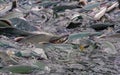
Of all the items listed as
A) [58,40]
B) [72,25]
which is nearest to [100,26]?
[72,25]

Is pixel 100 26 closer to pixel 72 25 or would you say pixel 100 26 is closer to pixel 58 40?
pixel 72 25

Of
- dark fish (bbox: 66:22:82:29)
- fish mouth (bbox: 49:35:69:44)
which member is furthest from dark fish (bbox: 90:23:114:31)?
fish mouth (bbox: 49:35:69:44)

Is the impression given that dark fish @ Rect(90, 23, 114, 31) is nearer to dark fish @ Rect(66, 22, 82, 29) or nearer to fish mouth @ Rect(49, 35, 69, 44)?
dark fish @ Rect(66, 22, 82, 29)

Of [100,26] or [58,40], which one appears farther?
[100,26]

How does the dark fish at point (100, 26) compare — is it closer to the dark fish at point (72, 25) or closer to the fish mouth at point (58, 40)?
the dark fish at point (72, 25)

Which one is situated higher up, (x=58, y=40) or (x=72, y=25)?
(x=72, y=25)

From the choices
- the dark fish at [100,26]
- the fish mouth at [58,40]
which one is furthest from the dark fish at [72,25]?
the fish mouth at [58,40]

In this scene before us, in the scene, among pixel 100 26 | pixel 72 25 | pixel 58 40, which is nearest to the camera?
pixel 58 40

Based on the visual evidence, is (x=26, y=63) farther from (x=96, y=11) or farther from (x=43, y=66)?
(x=96, y=11)

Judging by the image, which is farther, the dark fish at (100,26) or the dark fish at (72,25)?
the dark fish at (72,25)

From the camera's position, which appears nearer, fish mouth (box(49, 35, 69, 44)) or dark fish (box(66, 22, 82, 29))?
fish mouth (box(49, 35, 69, 44))

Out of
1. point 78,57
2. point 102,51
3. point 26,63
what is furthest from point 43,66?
point 102,51
